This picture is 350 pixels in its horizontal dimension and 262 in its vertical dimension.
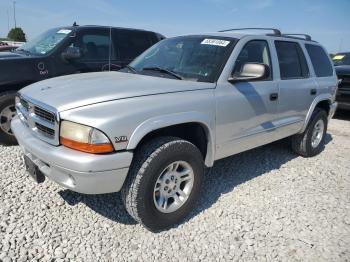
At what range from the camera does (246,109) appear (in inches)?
136

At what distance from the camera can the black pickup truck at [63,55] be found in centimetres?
467

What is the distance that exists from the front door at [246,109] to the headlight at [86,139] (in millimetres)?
1228

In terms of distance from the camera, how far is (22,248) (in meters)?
2.61

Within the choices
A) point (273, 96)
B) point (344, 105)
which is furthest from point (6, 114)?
point (344, 105)

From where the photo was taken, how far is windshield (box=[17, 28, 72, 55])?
208 inches

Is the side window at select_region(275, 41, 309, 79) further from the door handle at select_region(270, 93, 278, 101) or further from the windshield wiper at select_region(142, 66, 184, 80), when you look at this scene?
the windshield wiper at select_region(142, 66, 184, 80)

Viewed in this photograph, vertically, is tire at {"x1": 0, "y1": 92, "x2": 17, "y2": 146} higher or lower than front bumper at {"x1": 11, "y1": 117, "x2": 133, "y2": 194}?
lower

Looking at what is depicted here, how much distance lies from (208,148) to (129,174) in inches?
36.0

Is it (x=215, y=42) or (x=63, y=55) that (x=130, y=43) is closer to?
(x=63, y=55)

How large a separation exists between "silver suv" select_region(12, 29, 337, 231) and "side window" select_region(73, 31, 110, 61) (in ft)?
5.91

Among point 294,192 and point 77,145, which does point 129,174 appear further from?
point 294,192

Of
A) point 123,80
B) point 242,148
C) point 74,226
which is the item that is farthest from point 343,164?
point 74,226

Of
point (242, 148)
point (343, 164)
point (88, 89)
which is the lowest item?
point (343, 164)

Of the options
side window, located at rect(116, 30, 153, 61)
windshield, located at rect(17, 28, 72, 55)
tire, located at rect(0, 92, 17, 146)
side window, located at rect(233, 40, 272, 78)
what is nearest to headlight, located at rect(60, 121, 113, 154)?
side window, located at rect(233, 40, 272, 78)
